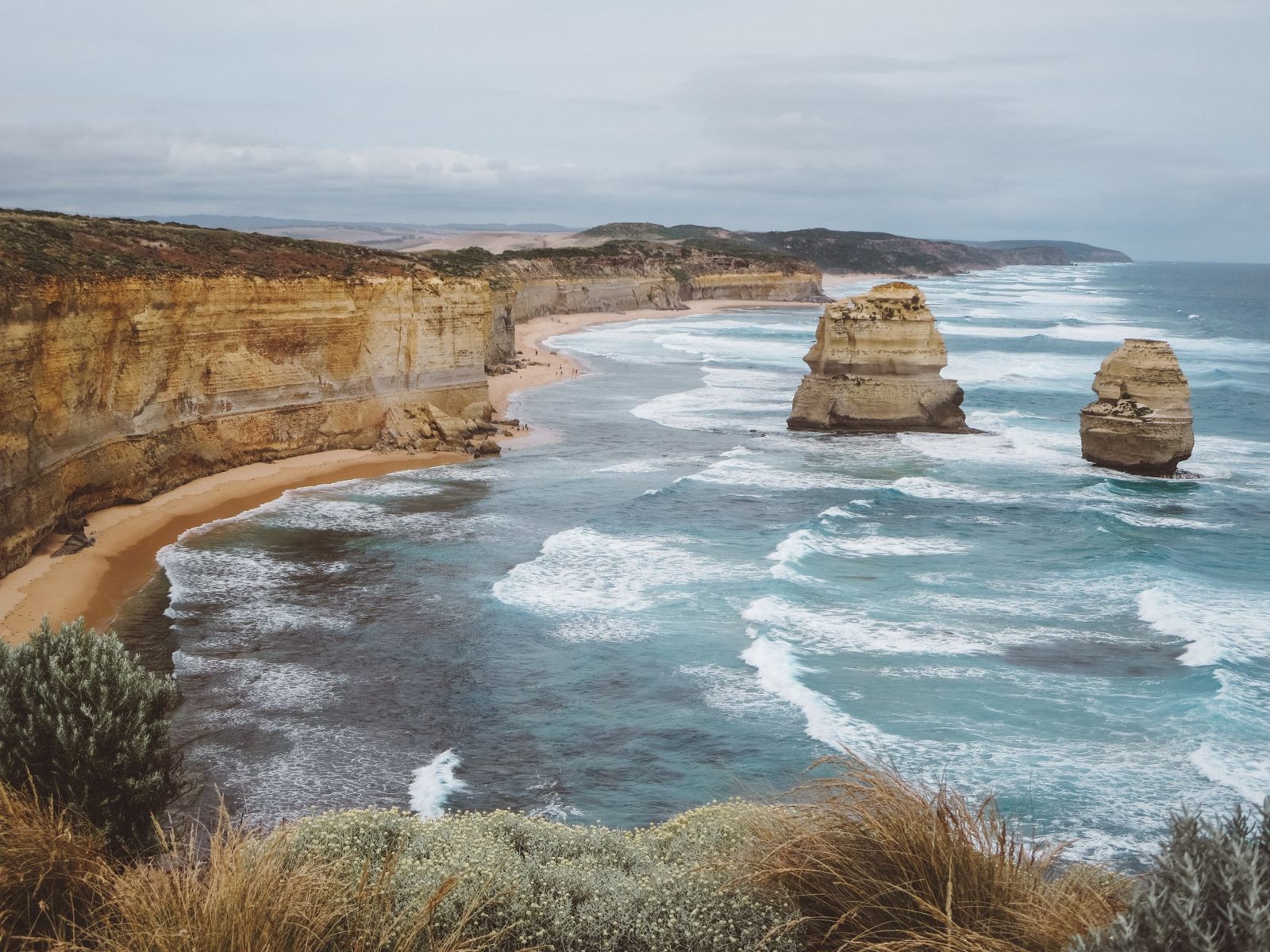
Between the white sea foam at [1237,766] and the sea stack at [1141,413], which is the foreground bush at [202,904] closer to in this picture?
the white sea foam at [1237,766]

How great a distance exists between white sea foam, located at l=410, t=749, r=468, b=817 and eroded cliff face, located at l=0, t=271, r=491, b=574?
34.5 feet

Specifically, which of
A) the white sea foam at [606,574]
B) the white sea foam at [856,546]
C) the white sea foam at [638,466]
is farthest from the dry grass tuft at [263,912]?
the white sea foam at [638,466]

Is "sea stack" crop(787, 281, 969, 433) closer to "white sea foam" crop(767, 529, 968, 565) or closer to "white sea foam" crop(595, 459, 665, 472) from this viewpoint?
"white sea foam" crop(595, 459, 665, 472)

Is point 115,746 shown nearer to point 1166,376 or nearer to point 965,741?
point 965,741

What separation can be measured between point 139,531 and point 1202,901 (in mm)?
23991

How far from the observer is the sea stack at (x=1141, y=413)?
31.2 meters

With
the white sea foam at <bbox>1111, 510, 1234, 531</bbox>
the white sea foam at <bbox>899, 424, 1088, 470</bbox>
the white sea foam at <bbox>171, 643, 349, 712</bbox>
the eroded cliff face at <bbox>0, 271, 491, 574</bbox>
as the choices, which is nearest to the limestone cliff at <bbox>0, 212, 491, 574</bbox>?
the eroded cliff face at <bbox>0, 271, 491, 574</bbox>

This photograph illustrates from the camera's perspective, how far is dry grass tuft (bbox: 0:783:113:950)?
7.16 meters

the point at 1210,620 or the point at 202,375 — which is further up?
the point at 202,375

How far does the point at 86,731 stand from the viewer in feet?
32.2

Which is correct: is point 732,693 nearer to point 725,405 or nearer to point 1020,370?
point 725,405

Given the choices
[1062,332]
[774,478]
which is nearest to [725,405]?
[774,478]

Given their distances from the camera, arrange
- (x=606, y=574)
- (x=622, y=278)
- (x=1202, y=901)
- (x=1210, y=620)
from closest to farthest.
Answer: (x=1202, y=901) → (x=1210, y=620) → (x=606, y=574) → (x=622, y=278)

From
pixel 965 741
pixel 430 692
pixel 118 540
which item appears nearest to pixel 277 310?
pixel 118 540
